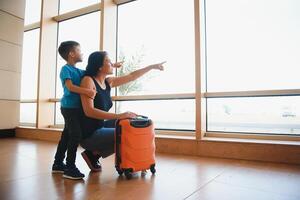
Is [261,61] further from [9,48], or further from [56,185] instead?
[9,48]

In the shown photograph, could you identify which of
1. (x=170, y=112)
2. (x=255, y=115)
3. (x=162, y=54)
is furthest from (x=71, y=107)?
(x=255, y=115)

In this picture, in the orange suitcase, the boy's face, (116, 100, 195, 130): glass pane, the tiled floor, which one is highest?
the boy's face

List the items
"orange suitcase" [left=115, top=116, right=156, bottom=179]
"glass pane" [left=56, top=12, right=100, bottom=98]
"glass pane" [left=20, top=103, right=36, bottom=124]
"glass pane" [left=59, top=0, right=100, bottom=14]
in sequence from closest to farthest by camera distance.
Result: "orange suitcase" [left=115, top=116, right=156, bottom=179] → "glass pane" [left=56, top=12, right=100, bottom=98] → "glass pane" [left=59, top=0, right=100, bottom=14] → "glass pane" [left=20, top=103, right=36, bottom=124]

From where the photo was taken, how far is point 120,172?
1.65 meters

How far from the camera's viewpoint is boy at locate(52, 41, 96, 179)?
1.62 meters

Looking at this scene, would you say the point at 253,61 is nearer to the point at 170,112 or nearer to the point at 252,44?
the point at 252,44

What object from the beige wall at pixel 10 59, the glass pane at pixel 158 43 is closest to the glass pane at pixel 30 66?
the beige wall at pixel 10 59

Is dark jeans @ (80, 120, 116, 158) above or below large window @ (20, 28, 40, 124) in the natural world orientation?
below

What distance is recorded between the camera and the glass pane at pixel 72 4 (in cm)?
394

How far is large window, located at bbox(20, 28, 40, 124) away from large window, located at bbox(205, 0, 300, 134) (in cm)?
350

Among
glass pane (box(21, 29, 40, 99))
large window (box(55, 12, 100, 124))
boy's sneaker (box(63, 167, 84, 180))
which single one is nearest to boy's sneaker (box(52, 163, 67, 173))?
boy's sneaker (box(63, 167, 84, 180))

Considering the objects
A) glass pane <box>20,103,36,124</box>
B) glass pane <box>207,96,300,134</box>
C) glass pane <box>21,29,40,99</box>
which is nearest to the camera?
glass pane <box>207,96,300,134</box>

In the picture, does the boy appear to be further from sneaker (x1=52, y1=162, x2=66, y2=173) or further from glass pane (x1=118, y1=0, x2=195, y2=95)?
glass pane (x1=118, y1=0, x2=195, y2=95)

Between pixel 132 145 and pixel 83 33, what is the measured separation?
307 centimetres
